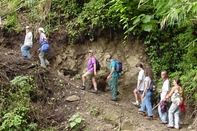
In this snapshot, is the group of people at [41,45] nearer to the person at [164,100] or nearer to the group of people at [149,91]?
the group of people at [149,91]

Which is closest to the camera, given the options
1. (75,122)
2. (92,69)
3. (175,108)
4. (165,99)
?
(175,108)

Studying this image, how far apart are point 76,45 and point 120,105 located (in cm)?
362

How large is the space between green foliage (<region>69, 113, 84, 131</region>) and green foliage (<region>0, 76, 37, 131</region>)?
1053mm

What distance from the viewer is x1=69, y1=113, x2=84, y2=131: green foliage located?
26.5 feet

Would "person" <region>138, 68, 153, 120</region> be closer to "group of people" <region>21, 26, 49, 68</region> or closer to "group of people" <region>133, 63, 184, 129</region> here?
"group of people" <region>133, 63, 184, 129</region>

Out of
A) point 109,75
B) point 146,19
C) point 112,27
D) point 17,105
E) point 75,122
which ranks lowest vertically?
point 75,122

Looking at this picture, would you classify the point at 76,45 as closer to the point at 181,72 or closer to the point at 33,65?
the point at 33,65

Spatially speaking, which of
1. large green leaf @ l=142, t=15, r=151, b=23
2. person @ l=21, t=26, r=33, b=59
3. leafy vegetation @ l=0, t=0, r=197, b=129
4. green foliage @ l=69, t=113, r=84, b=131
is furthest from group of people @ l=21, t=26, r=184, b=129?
large green leaf @ l=142, t=15, r=151, b=23

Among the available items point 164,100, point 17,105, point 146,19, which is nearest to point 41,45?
point 17,105

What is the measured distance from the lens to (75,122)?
8102mm

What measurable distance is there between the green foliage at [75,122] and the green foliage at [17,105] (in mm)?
1053

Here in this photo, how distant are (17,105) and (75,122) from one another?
183 cm

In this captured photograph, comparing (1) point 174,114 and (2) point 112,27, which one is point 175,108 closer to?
(1) point 174,114

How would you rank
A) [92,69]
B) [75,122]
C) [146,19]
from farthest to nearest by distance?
[92,69] → [75,122] → [146,19]
